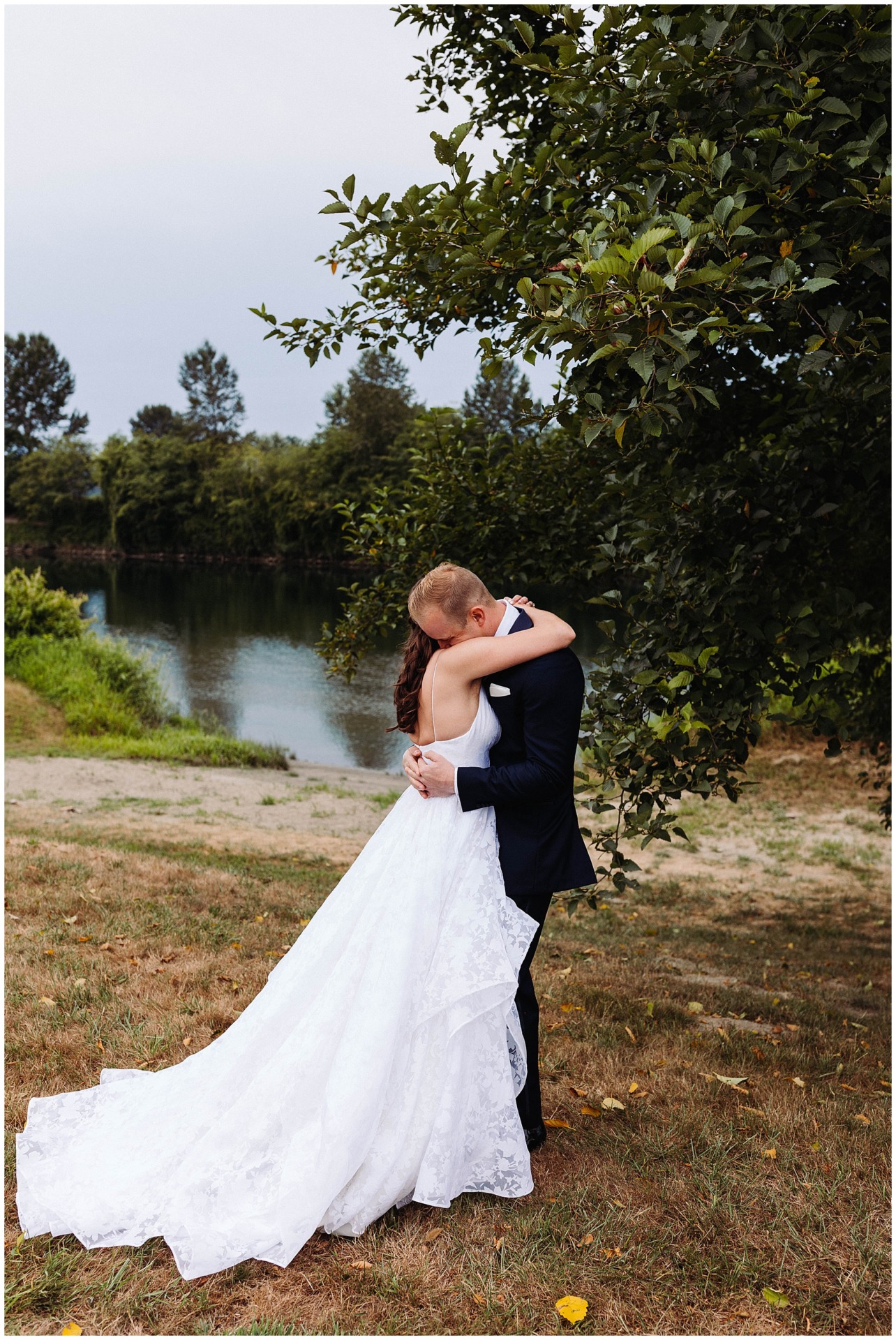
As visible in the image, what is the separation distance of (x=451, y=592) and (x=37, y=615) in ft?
62.3

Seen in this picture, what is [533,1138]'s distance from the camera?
3.36 m

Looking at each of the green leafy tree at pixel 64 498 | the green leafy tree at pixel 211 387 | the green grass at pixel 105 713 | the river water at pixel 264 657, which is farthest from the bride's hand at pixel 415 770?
the green leafy tree at pixel 211 387

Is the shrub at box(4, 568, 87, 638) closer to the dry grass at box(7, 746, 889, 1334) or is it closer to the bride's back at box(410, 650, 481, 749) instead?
the dry grass at box(7, 746, 889, 1334)

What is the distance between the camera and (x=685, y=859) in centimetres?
1080

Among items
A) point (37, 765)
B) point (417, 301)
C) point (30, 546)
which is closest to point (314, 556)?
point (30, 546)

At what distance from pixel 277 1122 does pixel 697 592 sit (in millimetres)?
2686

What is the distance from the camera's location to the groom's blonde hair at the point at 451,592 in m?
3.13

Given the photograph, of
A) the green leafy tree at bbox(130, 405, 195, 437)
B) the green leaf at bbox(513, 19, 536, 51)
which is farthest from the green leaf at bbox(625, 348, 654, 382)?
the green leafy tree at bbox(130, 405, 195, 437)

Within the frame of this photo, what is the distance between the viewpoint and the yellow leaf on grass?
2.51m

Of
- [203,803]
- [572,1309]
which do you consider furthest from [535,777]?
[203,803]

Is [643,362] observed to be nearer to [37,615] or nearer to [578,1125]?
[578,1125]

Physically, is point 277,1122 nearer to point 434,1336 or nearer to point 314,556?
point 434,1336

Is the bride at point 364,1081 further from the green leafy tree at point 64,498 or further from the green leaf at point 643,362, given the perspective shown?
the green leafy tree at point 64,498

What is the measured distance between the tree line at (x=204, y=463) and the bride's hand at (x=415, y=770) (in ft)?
173
